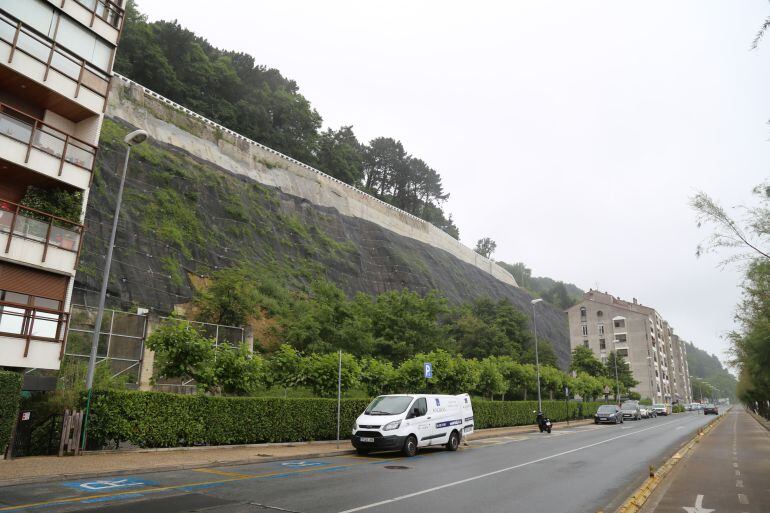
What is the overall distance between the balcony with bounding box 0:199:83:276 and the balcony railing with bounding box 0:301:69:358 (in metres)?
1.55

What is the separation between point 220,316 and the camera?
32.3 meters

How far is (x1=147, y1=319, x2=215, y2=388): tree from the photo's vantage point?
17328mm

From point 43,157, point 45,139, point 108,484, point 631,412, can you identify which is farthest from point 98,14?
point 631,412

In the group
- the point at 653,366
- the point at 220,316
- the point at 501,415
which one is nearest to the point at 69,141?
the point at 220,316

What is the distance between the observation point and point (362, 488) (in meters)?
9.97

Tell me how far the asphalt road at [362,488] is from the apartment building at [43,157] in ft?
27.4

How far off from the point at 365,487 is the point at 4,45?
1846 centimetres

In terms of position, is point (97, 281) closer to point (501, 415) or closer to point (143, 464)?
point (143, 464)

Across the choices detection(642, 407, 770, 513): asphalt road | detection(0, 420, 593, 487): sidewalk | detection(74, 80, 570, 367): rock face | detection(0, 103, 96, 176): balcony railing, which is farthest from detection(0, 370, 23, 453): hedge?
detection(74, 80, 570, 367): rock face

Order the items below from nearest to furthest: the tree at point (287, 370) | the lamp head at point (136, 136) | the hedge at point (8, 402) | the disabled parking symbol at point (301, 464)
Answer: the hedge at point (8, 402)
the disabled parking symbol at point (301, 464)
the lamp head at point (136, 136)
the tree at point (287, 370)

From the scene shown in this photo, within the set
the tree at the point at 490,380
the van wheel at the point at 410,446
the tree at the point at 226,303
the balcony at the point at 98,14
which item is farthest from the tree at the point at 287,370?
the tree at the point at 490,380

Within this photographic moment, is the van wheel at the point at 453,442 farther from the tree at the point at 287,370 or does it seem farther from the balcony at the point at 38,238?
the balcony at the point at 38,238

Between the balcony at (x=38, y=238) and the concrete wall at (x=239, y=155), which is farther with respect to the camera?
the concrete wall at (x=239, y=155)

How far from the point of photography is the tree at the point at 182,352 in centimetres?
1733
